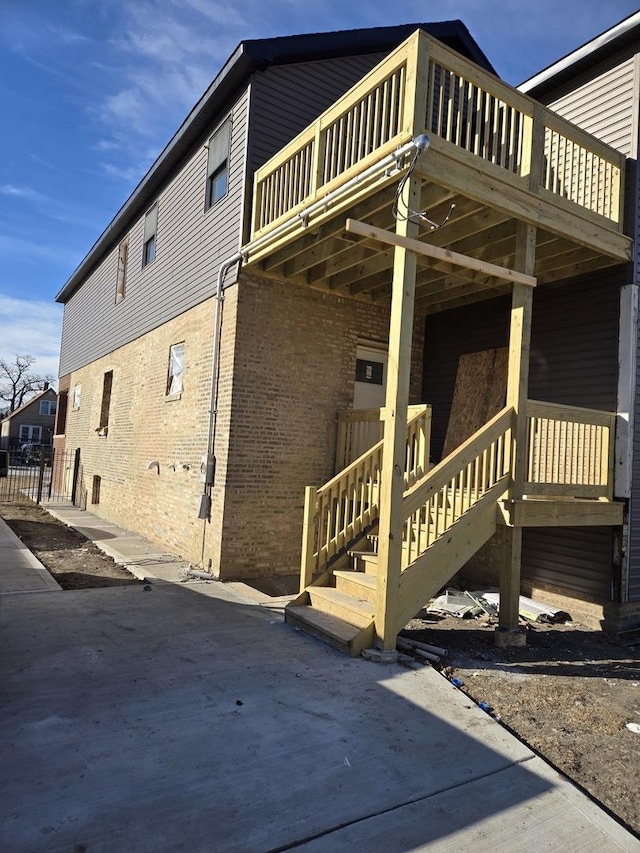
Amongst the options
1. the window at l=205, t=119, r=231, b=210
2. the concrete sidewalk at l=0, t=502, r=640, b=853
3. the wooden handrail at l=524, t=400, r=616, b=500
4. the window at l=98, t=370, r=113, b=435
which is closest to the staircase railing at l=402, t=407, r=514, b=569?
the wooden handrail at l=524, t=400, r=616, b=500

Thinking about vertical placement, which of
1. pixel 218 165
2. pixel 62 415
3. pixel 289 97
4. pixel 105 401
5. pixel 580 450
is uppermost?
pixel 289 97

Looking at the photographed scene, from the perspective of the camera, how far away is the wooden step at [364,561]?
621cm

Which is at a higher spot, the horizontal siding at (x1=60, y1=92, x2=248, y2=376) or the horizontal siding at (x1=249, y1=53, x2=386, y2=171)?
the horizontal siding at (x1=249, y1=53, x2=386, y2=171)

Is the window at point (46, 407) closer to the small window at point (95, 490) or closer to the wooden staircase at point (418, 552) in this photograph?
the small window at point (95, 490)

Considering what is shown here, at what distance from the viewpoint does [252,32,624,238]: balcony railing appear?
5176 mm

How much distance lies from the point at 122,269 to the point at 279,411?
880cm

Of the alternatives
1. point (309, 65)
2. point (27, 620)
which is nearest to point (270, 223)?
point (309, 65)

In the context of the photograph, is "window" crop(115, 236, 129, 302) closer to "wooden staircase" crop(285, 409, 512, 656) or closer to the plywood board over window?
the plywood board over window

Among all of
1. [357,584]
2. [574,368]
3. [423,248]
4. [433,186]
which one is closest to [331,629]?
[357,584]

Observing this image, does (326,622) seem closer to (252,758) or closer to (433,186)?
(252,758)

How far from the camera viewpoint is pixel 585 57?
25.7 ft

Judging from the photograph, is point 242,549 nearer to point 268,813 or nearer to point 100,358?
point 268,813

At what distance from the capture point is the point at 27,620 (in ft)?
18.1

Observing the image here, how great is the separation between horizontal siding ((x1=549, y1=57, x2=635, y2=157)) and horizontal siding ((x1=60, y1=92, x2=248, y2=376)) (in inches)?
190
